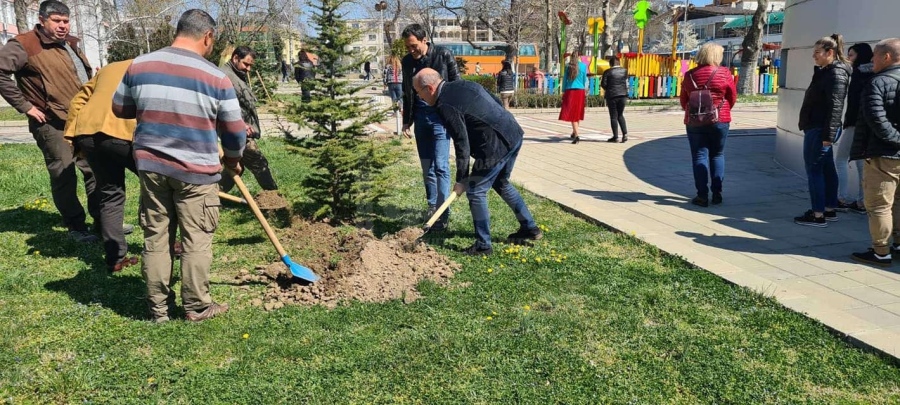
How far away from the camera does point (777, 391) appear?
3072 mm

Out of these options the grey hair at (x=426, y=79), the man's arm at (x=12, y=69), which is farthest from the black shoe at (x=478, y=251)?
the man's arm at (x=12, y=69)

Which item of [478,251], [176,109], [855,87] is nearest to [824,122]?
[855,87]

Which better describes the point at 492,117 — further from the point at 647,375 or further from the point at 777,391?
the point at 777,391

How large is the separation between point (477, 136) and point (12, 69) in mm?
3712

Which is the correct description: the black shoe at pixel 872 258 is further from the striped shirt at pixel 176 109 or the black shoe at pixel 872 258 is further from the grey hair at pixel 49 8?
the grey hair at pixel 49 8

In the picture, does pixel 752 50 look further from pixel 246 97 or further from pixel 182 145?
pixel 182 145

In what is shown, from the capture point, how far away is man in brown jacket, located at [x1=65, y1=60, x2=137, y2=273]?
4.44 meters

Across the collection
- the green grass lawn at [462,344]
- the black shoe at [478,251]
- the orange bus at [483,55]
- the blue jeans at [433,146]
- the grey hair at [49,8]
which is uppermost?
the orange bus at [483,55]

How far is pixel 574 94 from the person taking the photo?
12.5m

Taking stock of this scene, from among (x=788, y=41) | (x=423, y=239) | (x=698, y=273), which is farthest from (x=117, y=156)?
(x=788, y=41)

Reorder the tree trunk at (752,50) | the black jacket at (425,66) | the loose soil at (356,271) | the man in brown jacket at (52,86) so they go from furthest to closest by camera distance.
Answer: the tree trunk at (752,50)
the black jacket at (425,66)
the man in brown jacket at (52,86)
the loose soil at (356,271)

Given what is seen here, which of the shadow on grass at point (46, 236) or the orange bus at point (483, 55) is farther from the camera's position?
the orange bus at point (483, 55)

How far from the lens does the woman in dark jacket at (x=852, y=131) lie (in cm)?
578

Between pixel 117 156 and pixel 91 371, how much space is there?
1829 mm
